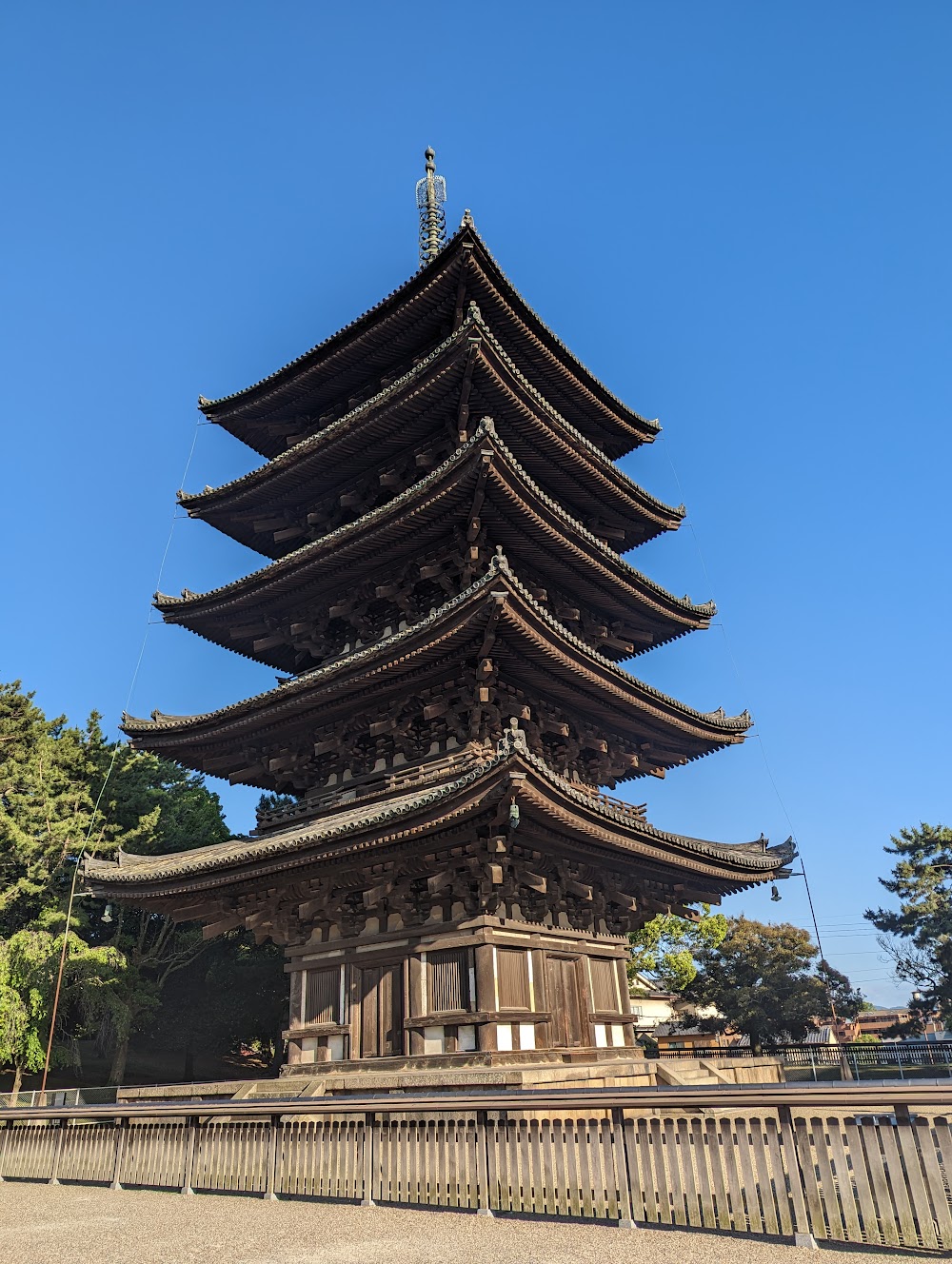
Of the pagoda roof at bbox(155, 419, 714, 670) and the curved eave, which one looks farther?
the pagoda roof at bbox(155, 419, 714, 670)

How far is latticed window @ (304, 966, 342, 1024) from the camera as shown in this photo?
16.6 metres

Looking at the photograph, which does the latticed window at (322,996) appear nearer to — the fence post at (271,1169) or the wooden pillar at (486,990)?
the wooden pillar at (486,990)

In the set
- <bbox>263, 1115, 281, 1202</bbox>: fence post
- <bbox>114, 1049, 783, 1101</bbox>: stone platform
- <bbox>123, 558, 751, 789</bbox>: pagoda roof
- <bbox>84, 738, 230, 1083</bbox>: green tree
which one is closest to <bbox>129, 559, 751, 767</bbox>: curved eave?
<bbox>123, 558, 751, 789</bbox>: pagoda roof

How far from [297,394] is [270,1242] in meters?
20.3

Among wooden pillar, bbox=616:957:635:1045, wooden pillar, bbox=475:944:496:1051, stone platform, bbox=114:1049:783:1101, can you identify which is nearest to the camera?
stone platform, bbox=114:1049:783:1101

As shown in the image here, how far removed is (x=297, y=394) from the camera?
77.2 feet

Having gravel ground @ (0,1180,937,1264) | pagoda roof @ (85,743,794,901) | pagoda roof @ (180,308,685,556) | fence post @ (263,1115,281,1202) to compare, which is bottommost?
gravel ground @ (0,1180,937,1264)

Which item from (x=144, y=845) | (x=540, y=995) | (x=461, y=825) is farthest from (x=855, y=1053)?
(x=144, y=845)

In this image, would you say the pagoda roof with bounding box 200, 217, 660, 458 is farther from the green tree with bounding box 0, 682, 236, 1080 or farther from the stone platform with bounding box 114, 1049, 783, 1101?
the stone platform with bounding box 114, 1049, 783, 1101

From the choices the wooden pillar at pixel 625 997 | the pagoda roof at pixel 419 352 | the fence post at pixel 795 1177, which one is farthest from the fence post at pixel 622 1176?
the pagoda roof at pixel 419 352

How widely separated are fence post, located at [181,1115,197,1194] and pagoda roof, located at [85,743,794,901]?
4737 mm

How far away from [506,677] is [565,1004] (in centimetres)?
677

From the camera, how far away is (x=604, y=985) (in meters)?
18.1

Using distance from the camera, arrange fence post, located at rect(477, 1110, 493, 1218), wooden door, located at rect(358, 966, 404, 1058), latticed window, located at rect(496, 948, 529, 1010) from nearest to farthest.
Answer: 1. fence post, located at rect(477, 1110, 493, 1218)
2. latticed window, located at rect(496, 948, 529, 1010)
3. wooden door, located at rect(358, 966, 404, 1058)
